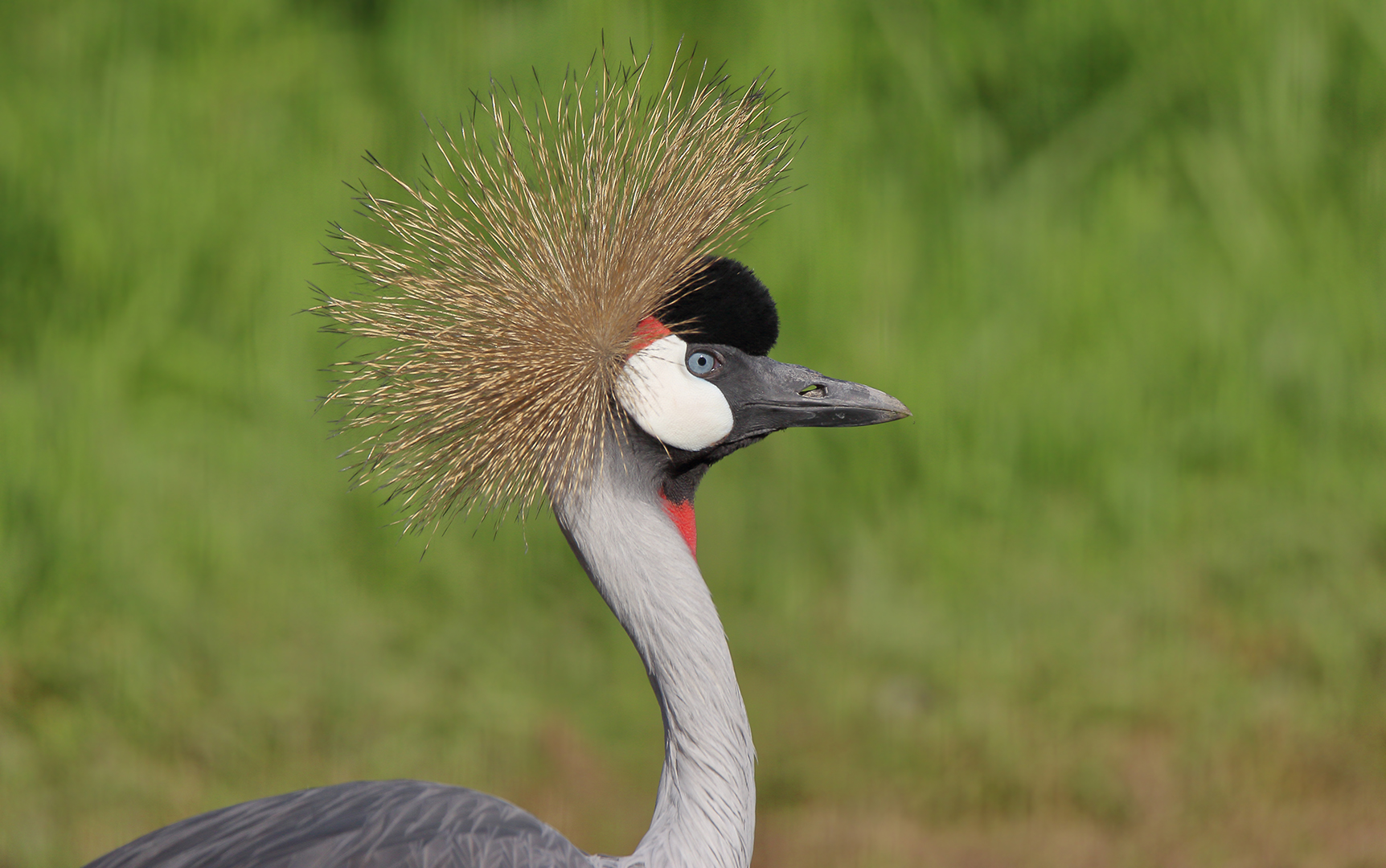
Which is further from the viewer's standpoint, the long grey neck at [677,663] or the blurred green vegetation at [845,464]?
the blurred green vegetation at [845,464]

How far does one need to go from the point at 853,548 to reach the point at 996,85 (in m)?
0.90

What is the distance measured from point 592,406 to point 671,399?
0.26 feet

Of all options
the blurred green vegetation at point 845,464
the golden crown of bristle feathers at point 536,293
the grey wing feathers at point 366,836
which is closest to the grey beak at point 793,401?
the golden crown of bristle feathers at point 536,293

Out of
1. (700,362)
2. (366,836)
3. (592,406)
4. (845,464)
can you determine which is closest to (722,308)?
(700,362)

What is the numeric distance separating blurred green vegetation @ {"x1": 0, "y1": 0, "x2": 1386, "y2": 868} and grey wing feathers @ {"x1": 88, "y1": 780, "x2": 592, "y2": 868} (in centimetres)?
60

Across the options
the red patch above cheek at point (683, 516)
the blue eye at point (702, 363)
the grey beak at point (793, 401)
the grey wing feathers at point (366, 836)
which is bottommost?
the grey wing feathers at point (366, 836)

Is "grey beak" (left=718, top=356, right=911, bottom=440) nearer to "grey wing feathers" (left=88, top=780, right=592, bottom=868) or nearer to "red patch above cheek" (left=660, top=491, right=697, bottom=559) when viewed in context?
"red patch above cheek" (left=660, top=491, right=697, bottom=559)

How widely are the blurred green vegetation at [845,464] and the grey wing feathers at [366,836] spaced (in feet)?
1.96

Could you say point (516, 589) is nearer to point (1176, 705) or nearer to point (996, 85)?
point (1176, 705)

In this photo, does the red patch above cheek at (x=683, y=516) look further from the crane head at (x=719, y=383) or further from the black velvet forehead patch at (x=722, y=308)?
the black velvet forehead patch at (x=722, y=308)

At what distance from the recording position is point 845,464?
82.0 inches

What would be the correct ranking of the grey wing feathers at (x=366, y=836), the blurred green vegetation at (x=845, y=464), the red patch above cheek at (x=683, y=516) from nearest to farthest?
1. the grey wing feathers at (x=366, y=836)
2. the red patch above cheek at (x=683, y=516)
3. the blurred green vegetation at (x=845, y=464)

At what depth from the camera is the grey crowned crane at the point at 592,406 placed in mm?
1144

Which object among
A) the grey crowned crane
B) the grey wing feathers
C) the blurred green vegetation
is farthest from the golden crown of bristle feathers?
the blurred green vegetation
